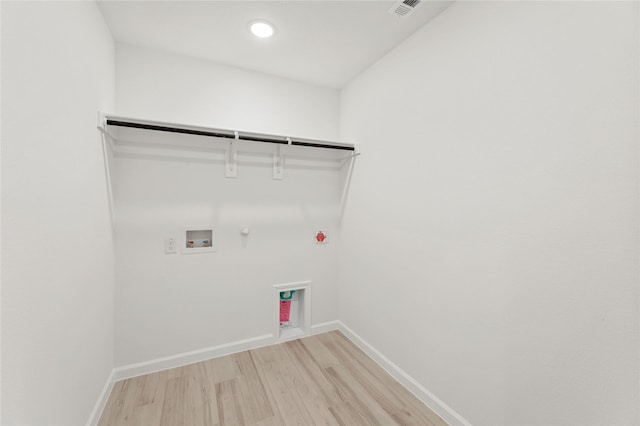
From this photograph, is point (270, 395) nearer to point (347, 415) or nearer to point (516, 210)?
point (347, 415)

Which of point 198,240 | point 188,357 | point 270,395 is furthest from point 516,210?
point 188,357

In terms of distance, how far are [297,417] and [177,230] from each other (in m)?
1.53

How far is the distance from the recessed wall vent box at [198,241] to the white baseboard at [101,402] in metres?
0.94

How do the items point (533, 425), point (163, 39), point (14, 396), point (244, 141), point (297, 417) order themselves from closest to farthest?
point (14, 396)
point (533, 425)
point (297, 417)
point (163, 39)
point (244, 141)

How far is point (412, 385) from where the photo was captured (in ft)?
5.83

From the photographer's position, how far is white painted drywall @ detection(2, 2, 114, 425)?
82cm

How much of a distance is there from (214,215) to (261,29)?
1.38m

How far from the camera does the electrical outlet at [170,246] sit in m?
1.99

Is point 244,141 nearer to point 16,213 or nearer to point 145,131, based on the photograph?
point 145,131

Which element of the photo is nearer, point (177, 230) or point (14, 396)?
point (14, 396)

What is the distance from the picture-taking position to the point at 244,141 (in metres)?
2.17

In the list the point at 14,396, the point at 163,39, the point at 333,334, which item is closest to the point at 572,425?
the point at 333,334

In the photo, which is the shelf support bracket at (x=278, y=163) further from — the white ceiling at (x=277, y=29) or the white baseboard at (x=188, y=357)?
the white baseboard at (x=188, y=357)

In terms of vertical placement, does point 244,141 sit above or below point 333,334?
above
